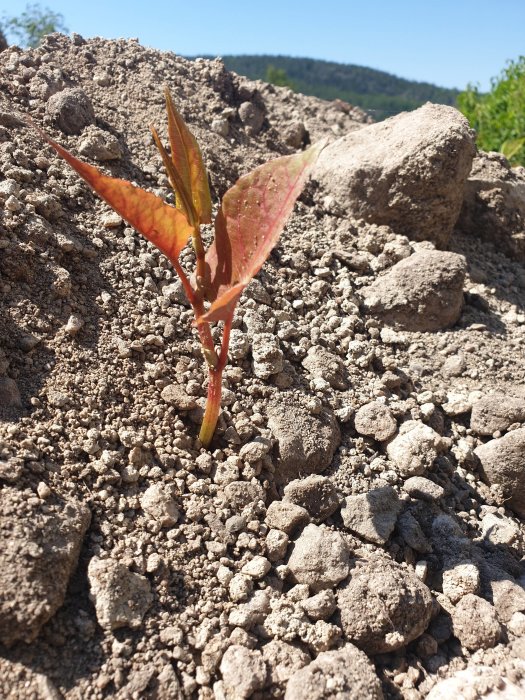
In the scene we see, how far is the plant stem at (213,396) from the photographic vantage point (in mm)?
1496

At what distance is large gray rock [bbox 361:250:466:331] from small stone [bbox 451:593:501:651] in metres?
1.12

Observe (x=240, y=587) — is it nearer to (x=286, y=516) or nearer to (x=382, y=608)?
(x=286, y=516)

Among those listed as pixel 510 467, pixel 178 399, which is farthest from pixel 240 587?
pixel 510 467

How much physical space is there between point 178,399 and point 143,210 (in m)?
0.58

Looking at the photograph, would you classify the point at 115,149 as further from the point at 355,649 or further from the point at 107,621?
the point at 355,649

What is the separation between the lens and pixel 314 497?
1645mm

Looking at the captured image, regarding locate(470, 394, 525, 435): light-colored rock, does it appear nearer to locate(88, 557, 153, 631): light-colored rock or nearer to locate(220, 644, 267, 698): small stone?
locate(220, 644, 267, 698): small stone

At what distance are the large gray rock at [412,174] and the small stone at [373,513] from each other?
55.6 inches

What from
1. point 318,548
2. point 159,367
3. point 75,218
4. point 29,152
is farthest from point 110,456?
point 29,152

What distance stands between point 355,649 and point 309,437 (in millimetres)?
600

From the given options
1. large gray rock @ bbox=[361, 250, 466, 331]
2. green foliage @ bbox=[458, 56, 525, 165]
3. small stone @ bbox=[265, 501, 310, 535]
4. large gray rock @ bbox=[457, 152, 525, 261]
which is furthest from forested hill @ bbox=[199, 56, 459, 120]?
small stone @ bbox=[265, 501, 310, 535]

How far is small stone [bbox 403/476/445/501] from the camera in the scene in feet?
5.80

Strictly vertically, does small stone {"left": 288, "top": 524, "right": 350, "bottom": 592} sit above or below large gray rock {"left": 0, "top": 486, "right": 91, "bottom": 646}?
below

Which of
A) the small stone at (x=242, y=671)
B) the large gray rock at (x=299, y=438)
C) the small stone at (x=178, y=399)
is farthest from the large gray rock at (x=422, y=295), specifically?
the small stone at (x=242, y=671)
